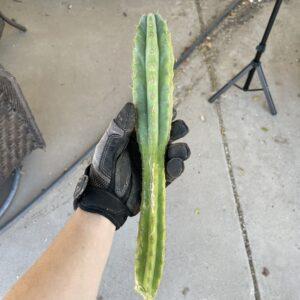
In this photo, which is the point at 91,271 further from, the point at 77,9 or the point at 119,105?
the point at 77,9

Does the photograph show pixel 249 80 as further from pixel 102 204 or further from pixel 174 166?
pixel 102 204

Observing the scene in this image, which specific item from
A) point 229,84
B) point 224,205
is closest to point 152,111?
point 224,205

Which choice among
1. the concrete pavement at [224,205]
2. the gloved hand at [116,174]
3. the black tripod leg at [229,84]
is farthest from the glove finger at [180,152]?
the black tripod leg at [229,84]

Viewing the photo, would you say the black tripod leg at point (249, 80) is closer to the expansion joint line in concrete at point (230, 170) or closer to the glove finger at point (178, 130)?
the expansion joint line in concrete at point (230, 170)

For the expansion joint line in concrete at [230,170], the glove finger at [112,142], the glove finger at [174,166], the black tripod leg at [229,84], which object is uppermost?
the glove finger at [112,142]

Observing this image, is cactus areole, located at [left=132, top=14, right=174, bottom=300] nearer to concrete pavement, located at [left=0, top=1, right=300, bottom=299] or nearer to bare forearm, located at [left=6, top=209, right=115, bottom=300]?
bare forearm, located at [left=6, top=209, right=115, bottom=300]

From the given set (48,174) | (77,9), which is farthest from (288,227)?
(77,9)
